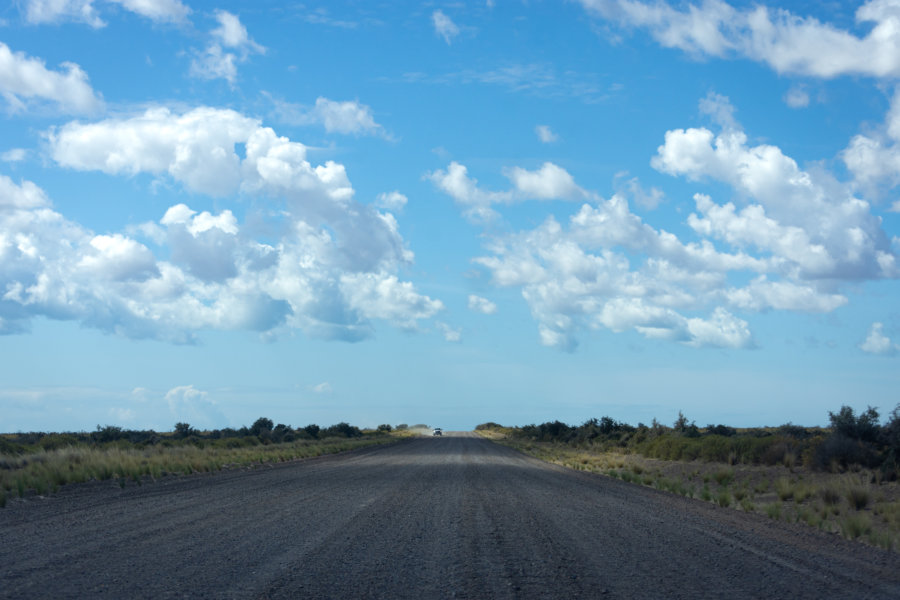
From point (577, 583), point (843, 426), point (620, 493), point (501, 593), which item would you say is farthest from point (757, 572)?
point (843, 426)

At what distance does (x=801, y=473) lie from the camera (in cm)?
2538

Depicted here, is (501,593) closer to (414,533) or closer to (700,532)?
(414,533)

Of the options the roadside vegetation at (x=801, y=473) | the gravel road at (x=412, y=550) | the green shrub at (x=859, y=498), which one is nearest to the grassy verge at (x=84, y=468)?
the gravel road at (x=412, y=550)

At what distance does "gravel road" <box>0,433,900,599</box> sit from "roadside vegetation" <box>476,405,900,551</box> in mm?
1568

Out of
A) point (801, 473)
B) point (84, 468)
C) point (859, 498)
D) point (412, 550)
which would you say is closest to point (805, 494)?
point (859, 498)

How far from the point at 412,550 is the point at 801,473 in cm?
1962

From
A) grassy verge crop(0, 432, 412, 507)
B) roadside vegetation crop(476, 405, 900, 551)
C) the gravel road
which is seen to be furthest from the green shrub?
grassy verge crop(0, 432, 412, 507)

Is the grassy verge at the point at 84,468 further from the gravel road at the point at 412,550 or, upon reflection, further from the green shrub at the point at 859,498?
the green shrub at the point at 859,498

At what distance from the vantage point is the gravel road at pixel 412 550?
26.2ft

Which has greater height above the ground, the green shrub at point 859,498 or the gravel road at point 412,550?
the green shrub at point 859,498

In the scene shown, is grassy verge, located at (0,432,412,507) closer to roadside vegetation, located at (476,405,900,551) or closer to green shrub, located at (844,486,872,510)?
roadside vegetation, located at (476,405,900,551)

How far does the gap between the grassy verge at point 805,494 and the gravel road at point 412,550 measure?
0.93 m

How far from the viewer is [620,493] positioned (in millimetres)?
21172

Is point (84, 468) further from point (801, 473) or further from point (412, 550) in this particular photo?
point (801, 473)
